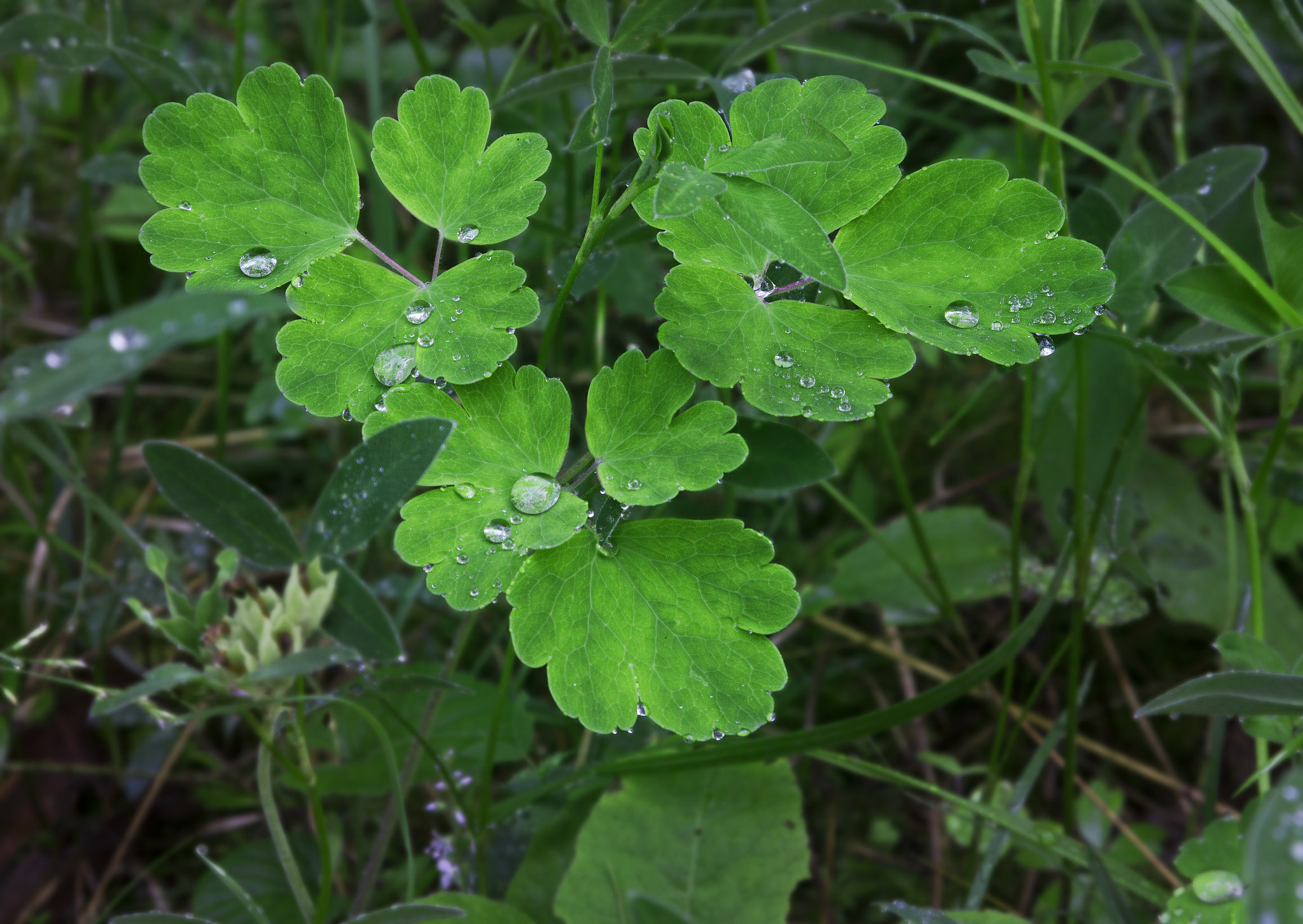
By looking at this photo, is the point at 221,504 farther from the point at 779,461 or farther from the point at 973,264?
the point at 973,264

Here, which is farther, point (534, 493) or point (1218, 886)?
point (1218, 886)

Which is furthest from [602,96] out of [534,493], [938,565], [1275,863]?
[938,565]

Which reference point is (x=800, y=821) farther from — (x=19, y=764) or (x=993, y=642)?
(x=19, y=764)

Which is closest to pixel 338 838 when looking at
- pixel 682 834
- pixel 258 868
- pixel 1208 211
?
pixel 258 868

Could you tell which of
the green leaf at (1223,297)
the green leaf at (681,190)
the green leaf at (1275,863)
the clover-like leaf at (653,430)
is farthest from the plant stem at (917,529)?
the green leaf at (1275,863)

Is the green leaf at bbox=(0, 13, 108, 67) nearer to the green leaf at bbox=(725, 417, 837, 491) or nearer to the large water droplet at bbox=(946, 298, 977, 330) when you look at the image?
the green leaf at bbox=(725, 417, 837, 491)

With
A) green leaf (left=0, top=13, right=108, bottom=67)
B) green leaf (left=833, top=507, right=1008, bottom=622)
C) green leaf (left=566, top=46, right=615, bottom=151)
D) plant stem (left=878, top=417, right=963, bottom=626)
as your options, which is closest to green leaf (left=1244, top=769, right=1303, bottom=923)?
green leaf (left=566, top=46, right=615, bottom=151)
